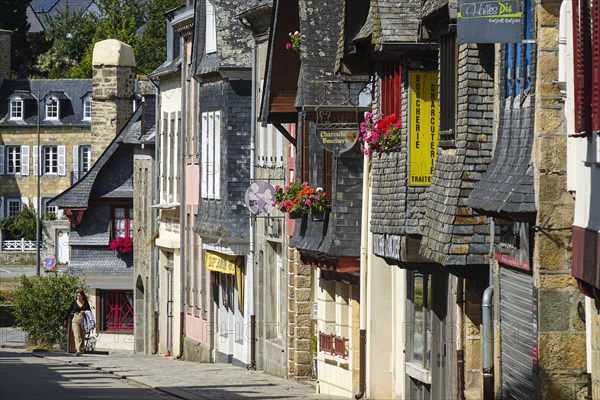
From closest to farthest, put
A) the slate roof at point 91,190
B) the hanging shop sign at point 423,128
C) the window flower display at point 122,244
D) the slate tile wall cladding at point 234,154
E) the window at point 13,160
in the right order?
the hanging shop sign at point 423,128 → the slate tile wall cladding at point 234,154 → the slate roof at point 91,190 → the window flower display at point 122,244 → the window at point 13,160

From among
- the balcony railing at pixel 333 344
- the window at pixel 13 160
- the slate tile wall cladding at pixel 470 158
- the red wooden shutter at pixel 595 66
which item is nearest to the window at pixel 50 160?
the window at pixel 13 160

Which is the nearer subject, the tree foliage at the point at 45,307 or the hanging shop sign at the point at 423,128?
the hanging shop sign at the point at 423,128

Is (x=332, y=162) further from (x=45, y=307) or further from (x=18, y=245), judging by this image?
(x=18, y=245)

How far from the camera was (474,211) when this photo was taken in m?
18.7

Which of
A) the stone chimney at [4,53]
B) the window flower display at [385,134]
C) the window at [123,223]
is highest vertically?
the stone chimney at [4,53]

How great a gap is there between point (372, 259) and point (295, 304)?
6.53 meters

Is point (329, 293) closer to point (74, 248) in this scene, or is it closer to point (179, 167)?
point (179, 167)

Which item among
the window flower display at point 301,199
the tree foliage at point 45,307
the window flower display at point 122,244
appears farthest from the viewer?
the window flower display at point 122,244

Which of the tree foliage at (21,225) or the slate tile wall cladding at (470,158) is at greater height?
the slate tile wall cladding at (470,158)

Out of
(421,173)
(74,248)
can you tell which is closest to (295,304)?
(421,173)

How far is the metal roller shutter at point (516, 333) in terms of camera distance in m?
17.1

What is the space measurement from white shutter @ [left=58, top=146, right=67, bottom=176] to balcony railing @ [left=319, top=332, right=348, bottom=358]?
76677 millimetres

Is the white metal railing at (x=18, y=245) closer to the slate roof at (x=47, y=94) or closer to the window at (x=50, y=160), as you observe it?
the slate roof at (x=47, y=94)

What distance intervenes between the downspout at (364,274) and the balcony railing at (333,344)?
163 cm
